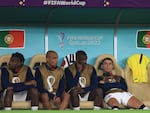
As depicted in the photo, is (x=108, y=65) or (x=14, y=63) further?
(x=108, y=65)

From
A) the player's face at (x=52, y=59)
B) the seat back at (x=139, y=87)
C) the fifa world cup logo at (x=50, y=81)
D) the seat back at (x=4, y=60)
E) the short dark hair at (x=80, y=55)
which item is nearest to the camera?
the fifa world cup logo at (x=50, y=81)

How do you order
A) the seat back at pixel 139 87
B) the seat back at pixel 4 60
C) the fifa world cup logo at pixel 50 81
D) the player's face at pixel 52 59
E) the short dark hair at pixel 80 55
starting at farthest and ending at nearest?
the seat back at pixel 139 87 < the seat back at pixel 4 60 < the short dark hair at pixel 80 55 < the player's face at pixel 52 59 < the fifa world cup logo at pixel 50 81

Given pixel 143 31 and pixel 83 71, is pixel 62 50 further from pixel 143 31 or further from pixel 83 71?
pixel 143 31

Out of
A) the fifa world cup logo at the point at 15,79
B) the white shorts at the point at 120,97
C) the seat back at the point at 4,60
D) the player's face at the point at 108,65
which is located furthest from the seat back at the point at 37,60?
the white shorts at the point at 120,97

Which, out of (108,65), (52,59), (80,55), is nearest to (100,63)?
(108,65)

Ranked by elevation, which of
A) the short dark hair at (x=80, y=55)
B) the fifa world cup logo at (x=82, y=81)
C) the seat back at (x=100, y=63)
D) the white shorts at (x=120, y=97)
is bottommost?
the white shorts at (x=120, y=97)

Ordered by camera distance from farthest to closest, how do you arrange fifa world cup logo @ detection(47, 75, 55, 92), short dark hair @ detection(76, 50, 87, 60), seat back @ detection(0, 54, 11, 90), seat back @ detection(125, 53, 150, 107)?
seat back @ detection(125, 53, 150, 107)
seat back @ detection(0, 54, 11, 90)
short dark hair @ detection(76, 50, 87, 60)
fifa world cup logo @ detection(47, 75, 55, 92)

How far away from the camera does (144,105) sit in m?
7.13

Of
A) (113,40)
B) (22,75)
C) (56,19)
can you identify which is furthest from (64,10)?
(22,75)

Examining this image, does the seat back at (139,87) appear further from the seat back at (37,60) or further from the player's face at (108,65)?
the seat back at (37,60)

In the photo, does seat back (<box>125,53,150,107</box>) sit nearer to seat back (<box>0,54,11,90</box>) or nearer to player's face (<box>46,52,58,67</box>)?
player's face (<box>46,52,58,67</box>)

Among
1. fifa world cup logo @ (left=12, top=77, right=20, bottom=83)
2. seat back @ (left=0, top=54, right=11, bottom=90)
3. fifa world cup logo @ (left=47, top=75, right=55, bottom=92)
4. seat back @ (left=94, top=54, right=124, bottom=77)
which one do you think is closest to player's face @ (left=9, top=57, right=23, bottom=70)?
fifa world cup logo @ (left=12, top=77, right=20, bottom=83)

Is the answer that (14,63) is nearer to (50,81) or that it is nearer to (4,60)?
(4,60)

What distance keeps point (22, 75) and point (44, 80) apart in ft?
1.19
